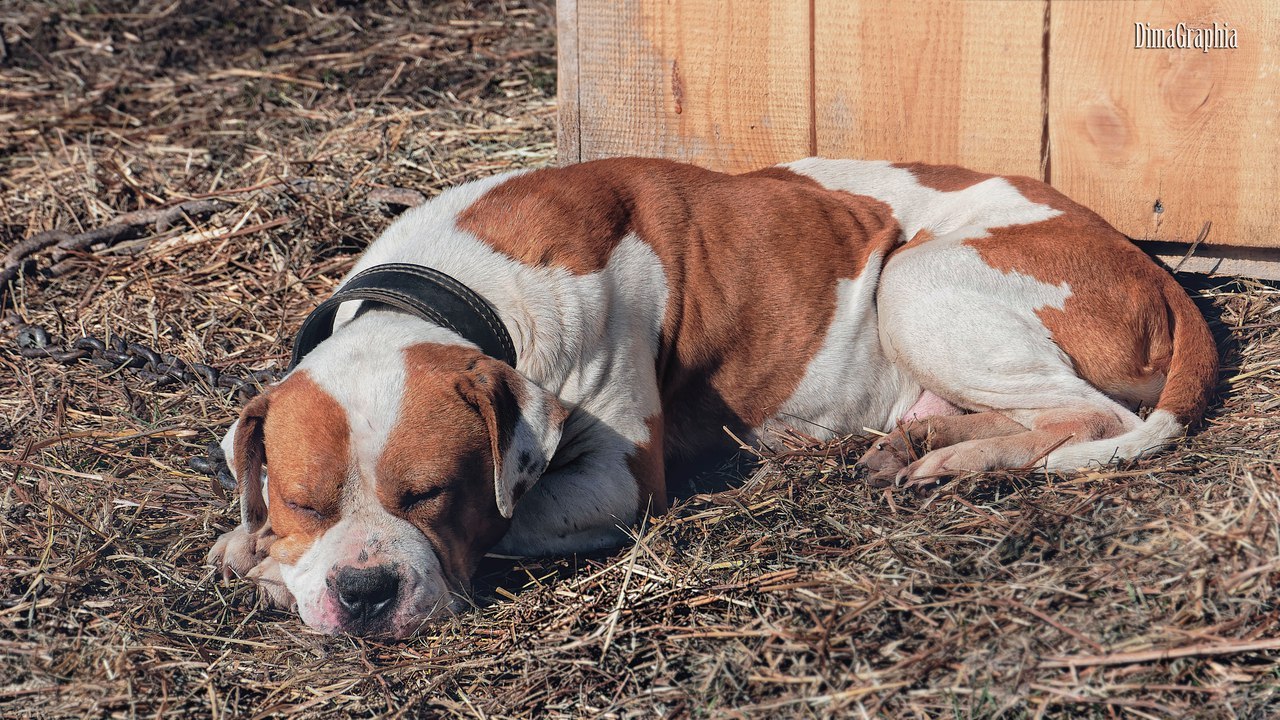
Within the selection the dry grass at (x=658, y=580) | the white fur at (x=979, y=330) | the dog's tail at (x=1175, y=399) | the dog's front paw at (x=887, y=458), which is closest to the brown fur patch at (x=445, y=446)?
the dry grass at (x=658, y=580)

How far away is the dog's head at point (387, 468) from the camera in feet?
10.2

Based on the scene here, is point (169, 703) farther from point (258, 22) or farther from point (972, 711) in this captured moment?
point (258, 22)

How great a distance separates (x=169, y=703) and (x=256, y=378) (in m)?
1.84

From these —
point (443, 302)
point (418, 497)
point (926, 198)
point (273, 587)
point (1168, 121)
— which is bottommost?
point (273, 587)

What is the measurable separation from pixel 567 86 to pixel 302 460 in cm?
247

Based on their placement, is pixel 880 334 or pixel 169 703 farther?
pixel 880 334

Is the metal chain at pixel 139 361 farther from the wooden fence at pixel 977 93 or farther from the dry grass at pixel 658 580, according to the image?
the wooden fence at pixel 977 93

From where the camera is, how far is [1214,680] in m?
2.66

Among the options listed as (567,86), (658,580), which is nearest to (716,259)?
(658,580)

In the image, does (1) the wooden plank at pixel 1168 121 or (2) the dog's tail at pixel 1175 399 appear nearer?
(2) the dog's tail at pixel 1175 399

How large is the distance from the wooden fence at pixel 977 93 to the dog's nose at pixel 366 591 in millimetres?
2511

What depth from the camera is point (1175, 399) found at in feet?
12.1

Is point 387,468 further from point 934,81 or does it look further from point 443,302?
point 934,81

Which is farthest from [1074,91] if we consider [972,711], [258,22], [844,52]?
[258,22]
